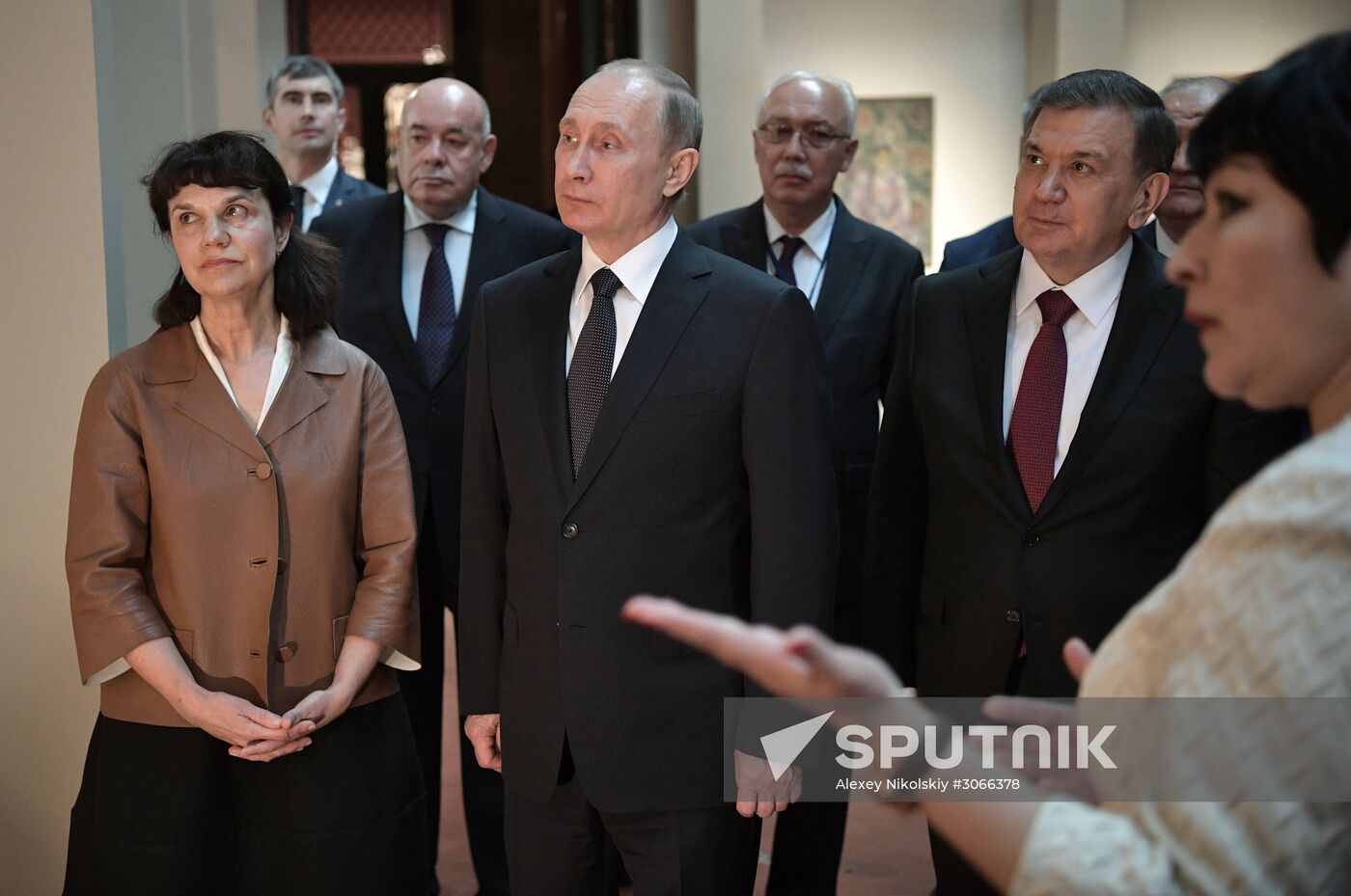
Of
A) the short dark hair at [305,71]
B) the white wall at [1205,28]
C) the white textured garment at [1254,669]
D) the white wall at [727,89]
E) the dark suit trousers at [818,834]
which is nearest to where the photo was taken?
the white textured garment at [1254,669]

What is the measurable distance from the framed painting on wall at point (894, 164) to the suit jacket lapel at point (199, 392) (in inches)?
250

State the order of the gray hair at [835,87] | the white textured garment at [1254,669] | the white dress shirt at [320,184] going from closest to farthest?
the white textured garment at [1254,669], the gray hair at [835,87], the white dress shirt at [320,184]

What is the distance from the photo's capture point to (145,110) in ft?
12.8

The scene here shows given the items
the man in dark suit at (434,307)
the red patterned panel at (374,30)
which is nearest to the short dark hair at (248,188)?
the man in dark suit at (434,307)

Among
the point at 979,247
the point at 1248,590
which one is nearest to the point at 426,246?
the point at 979,247

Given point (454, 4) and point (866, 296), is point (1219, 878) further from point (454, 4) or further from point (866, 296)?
point (454, 4)

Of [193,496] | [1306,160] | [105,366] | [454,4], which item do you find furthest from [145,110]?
[454,4]

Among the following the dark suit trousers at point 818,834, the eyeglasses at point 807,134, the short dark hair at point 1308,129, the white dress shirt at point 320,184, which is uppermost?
the eyeglasses at point 807,134

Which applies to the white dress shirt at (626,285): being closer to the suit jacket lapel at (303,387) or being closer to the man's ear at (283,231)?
the suit jacket lapel at (303,387)

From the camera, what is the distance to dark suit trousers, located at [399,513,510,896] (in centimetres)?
374

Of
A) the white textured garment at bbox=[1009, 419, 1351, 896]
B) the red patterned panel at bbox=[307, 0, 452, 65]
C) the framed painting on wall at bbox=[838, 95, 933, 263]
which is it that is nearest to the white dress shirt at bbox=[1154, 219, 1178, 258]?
the white textured garment at bbox=[1009, 419, 1351, 896]

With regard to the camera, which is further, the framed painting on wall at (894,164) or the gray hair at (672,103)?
the framed painting on wall at (894,164)

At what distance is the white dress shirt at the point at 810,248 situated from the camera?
4.02m

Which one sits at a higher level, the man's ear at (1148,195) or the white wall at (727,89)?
the white wall at (727,89)
